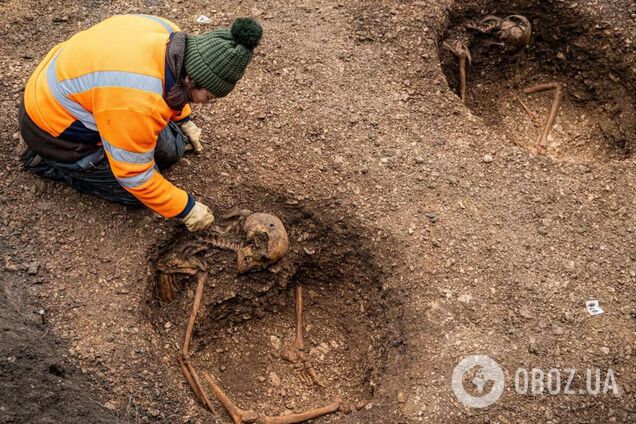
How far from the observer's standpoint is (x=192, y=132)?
16.4 ft

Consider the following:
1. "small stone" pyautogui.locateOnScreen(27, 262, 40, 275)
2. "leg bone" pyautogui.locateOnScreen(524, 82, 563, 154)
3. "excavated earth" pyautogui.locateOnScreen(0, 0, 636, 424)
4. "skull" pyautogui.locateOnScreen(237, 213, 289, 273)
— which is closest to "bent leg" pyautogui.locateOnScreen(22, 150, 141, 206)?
"excavated earth" pyautogui.locateOnScreen(0, 0, 636, 424)

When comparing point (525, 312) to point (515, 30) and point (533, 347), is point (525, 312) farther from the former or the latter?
point (515, 30)

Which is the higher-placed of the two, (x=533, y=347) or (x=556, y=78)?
(x=556, y=78)

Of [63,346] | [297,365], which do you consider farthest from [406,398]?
[63,346]

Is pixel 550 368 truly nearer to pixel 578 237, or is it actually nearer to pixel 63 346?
pixel 578 237

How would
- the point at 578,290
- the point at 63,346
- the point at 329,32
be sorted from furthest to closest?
the point at 329,32 → the point at 578,290 → the point at 63,346

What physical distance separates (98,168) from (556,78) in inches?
176

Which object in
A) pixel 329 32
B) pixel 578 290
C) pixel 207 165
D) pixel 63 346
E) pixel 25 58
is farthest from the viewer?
pixel 329 32

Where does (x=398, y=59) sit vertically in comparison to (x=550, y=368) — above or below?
above

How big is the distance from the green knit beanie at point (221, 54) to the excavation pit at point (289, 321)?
4.65ft

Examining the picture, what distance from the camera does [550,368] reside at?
4477 mm

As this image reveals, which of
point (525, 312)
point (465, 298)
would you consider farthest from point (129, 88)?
point (525, 312)

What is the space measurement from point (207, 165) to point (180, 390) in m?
1.66

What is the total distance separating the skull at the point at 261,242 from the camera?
4633 mm
